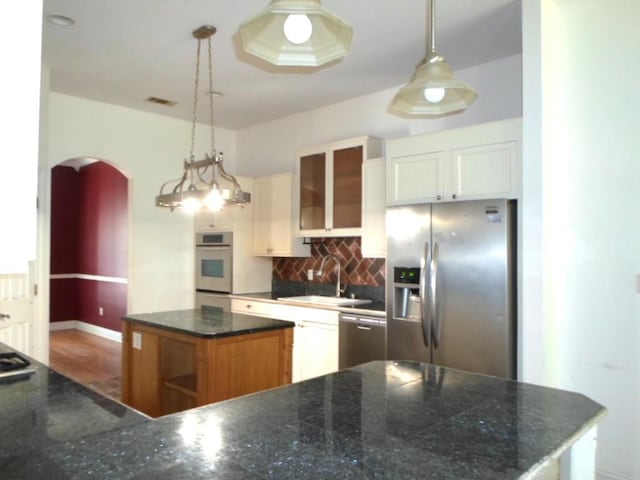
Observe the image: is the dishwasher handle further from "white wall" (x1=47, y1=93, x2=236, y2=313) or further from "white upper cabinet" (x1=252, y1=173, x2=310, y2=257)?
"white wall" (x1=47, y1=93, x2=236, y2=313)

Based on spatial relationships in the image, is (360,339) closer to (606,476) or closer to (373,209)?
(373,209)

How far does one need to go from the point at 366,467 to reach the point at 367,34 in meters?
2.85

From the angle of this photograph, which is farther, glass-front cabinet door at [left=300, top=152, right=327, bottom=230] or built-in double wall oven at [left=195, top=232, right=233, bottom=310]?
built-in double wall oven at [left=195, top=232, right=233, bottom=310]

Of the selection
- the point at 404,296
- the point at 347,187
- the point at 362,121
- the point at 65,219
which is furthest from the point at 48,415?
the point at 65,219

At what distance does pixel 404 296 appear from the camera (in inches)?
134

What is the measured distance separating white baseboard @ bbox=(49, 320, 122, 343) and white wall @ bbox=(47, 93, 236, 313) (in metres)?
2.31

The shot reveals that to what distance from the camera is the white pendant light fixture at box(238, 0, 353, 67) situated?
1.41 metres

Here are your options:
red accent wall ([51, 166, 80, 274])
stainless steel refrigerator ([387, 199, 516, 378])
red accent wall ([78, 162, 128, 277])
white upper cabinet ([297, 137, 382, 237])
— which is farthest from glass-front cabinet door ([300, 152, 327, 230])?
red accent wall ([51, 166, 80, 274])

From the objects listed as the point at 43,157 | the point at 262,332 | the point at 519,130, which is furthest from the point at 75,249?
the point at 519,130

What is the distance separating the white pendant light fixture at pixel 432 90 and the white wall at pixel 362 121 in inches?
73.3

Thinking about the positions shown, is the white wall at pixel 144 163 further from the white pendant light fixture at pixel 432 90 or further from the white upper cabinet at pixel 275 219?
the white pendant light fixture at pixel 432 90

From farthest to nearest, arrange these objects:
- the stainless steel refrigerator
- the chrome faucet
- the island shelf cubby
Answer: the chrome faucet
the stainless steel refrigerator
the island shelf cubby

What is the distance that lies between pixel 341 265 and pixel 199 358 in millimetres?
2110

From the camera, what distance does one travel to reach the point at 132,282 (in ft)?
16.3
